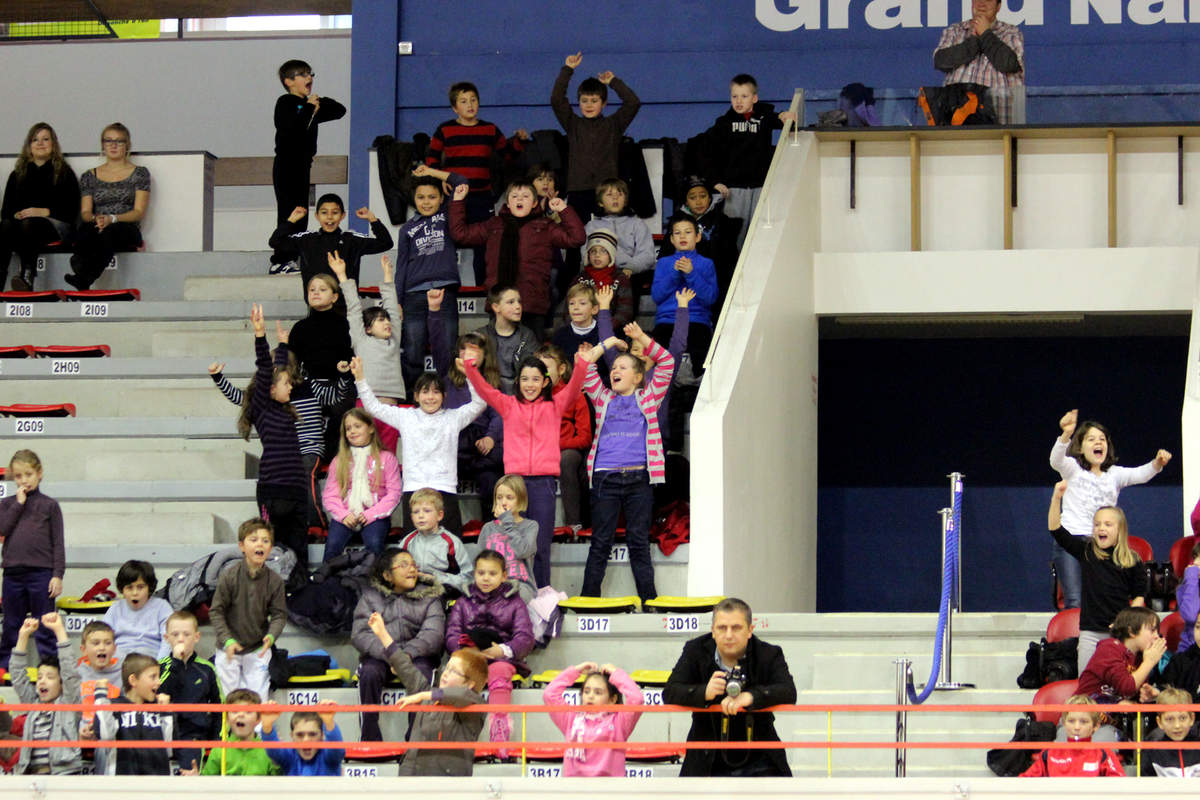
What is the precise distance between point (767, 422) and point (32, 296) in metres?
4.86

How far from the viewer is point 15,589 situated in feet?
31.7

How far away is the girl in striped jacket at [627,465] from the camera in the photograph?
9.91 meters

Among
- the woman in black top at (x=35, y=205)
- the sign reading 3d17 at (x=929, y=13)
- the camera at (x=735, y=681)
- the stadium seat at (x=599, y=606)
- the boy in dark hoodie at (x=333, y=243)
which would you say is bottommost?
the camera at (x=735, y=681)

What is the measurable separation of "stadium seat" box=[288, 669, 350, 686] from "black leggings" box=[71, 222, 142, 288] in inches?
196

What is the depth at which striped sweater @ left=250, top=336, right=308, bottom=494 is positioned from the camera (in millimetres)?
Answer: 10242

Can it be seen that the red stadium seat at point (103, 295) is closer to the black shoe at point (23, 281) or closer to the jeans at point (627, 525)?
the black shoe at point (23, 281)

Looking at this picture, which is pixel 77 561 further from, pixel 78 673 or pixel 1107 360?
pixel 1107 360

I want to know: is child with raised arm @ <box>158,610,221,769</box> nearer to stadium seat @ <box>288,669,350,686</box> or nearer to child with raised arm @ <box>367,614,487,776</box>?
stadium seat @ <box>288,669,350,686</box>

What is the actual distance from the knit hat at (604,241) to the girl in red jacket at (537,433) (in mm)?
1633

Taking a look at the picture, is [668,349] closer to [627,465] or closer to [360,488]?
[627,465]

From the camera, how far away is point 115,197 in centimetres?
1377

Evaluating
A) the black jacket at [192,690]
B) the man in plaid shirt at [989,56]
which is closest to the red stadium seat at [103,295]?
the black jacket at [192,690]

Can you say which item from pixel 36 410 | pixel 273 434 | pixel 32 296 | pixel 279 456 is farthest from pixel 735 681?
pixel 32 296

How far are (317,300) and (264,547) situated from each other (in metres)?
2.36
